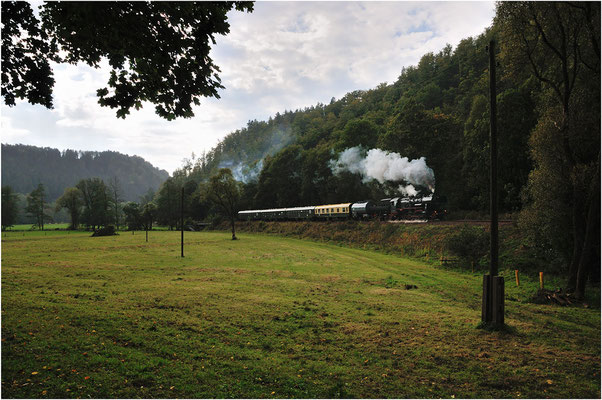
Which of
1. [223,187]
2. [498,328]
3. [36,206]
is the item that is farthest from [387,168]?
[36,206]

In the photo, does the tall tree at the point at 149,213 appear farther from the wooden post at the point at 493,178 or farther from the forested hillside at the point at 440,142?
the wooden post at the point at 493,178

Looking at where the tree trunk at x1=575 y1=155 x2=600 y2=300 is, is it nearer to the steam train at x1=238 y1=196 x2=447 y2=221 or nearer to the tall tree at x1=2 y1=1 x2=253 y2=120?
the tall tree at x1=2 y1=1 x2=253 y2=120

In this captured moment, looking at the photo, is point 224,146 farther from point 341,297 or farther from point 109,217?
point 341,297

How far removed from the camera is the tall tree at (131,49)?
6.24 metres

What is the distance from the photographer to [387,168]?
150 feet

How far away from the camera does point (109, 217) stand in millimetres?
80500

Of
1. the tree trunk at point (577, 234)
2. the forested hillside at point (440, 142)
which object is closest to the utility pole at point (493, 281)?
the tree trunk at point (577, 234)

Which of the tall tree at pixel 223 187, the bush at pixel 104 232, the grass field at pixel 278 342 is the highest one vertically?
the tall tree at pixel 223 187

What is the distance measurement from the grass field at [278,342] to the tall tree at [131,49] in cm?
516

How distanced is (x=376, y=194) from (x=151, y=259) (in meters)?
35.0

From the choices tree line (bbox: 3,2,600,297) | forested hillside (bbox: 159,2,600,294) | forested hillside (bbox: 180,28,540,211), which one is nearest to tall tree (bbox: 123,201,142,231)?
tree line (bbox: 3,2,600,297)

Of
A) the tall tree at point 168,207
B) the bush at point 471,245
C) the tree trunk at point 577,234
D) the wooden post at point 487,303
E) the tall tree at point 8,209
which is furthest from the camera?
the tall tree at point 168,207

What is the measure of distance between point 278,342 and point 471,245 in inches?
677

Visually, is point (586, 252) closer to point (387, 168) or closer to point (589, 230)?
point (589, 230)
